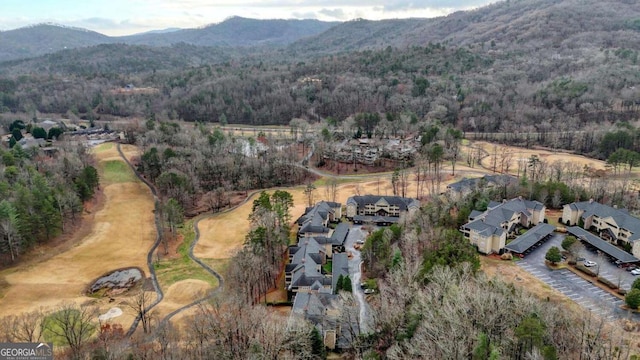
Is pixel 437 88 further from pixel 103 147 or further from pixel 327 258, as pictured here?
pixel 327 258

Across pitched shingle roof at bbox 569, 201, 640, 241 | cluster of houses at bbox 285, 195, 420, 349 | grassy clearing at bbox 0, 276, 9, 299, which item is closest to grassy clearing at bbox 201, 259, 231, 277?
cluster of houses at bbox 285, 195, 420, 349

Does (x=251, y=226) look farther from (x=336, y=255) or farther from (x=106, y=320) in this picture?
(x=106, y=320)

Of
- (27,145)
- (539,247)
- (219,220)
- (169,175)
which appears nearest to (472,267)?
(539,247)

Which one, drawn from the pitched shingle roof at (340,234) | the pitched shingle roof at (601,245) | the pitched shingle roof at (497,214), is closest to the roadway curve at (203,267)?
the pitched shingle roof at (340,234)

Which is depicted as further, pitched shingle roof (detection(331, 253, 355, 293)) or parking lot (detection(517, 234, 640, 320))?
pitched shingle roof (detection(331, 253, 355, 293))

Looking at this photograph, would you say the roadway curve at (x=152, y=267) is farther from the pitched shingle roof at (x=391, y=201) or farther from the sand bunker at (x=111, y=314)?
the pitched shingle roof at (x=391, y=201)

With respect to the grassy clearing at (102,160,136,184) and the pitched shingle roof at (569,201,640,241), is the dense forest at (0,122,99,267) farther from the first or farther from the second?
the pitched shingle roof at (569,201,640,241)

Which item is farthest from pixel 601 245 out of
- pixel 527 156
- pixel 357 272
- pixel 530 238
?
pixel 527 156
